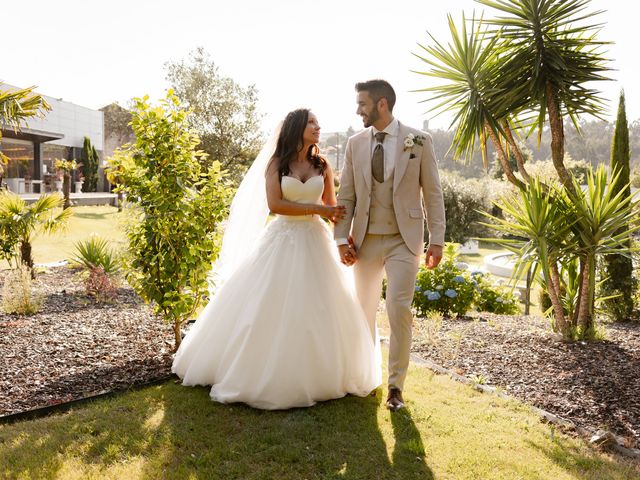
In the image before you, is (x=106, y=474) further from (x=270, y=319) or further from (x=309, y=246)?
(x=309, y=246)

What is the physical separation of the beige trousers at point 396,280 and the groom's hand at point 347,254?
0.05 metres

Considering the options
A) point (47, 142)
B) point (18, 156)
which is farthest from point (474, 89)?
point (47, 142)

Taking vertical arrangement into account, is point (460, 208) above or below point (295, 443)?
above

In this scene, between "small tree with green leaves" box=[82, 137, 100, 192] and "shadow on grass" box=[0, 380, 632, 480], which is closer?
"shadow on grass" box=[0, 380, 632, 480]

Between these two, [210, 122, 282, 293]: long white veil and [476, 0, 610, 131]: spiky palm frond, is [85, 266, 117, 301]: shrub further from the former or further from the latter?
[476, 0, 610, 131]: spiky palm frond

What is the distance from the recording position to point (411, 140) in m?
3.95

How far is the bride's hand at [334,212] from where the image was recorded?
4129 millimetres

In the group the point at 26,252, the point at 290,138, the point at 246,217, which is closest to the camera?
the point at 290,138

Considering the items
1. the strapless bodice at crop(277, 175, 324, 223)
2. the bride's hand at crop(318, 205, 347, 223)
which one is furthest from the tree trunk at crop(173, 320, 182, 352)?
the bride's hand at crop(318, 205, 347, 223)

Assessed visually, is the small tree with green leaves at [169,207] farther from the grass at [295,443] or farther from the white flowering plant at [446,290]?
the white flowering plant at [446,290]

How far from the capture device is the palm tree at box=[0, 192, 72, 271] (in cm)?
877

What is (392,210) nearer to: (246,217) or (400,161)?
(400,161)

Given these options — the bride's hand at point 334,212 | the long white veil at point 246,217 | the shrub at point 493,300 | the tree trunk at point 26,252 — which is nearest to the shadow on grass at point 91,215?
the tree trunk at point 26,252

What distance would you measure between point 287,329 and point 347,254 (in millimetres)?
717
